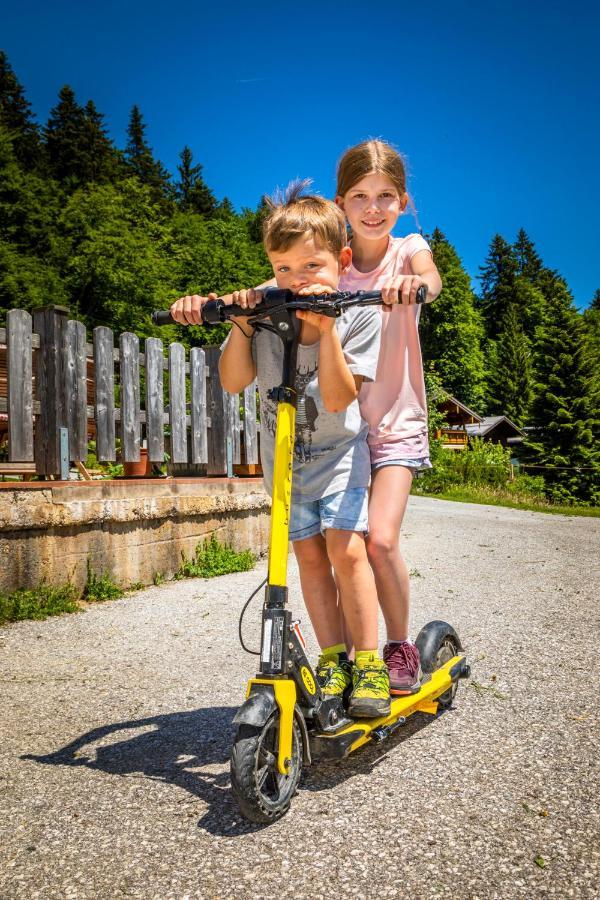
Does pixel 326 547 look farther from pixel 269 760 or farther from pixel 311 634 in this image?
pixel 311 634

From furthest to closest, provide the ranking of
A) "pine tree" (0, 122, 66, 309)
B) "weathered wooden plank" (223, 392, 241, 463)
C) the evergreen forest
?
the evergreen forest → "pine tree" (0, 122, 66, 309) → "weathered wooden plank" (223, 392, 241, 463)

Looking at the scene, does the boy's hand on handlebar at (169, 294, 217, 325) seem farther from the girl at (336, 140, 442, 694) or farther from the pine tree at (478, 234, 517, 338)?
the pine tree at (478, 234, 517, 338)

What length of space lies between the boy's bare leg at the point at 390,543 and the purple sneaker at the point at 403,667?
43 mm

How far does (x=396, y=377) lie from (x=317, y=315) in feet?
2.27

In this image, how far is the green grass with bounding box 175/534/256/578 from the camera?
637 cm

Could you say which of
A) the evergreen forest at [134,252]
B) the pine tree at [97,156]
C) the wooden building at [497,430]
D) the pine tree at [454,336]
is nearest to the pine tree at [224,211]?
the evergreen forest at [134,252]

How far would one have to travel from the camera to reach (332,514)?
2.62 metres

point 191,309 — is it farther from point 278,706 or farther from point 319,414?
point 278,706

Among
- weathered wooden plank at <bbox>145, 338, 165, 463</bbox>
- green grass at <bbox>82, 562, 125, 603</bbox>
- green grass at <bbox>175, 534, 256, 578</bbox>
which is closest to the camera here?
green grass at <bbox>82, 562, 125, 603</bbox>

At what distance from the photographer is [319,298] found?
7.61 ft

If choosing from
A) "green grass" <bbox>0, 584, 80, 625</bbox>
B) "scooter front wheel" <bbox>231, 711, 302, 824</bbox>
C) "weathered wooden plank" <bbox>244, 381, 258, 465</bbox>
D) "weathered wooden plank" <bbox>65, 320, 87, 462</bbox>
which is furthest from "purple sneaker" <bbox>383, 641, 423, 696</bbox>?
"weathered wooden plank" <bbox>244, 381, 258, 465</bbox>

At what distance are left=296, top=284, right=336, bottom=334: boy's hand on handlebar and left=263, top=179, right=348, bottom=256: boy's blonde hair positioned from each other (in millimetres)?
190

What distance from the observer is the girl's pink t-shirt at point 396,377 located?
2.95 meters

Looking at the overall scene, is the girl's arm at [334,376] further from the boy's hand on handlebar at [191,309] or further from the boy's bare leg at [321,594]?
the boy's bare leg at [321,594]
